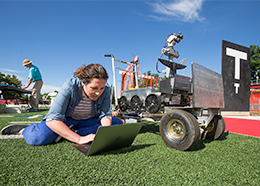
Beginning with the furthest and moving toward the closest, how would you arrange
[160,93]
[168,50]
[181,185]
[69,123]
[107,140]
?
[168,50], [160,93], [69,123], [107,140], [181,185]

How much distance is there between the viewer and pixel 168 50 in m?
3.49

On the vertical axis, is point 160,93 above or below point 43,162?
above

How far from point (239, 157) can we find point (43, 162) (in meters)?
2.13

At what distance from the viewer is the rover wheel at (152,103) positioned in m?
2.75

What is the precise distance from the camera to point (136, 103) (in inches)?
129

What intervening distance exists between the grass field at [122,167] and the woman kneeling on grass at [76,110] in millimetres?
159

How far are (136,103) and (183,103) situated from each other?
39.5 inches

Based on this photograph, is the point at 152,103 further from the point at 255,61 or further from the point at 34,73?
the point at 255,61

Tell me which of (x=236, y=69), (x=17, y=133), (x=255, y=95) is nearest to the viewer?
(x=17, y=133)

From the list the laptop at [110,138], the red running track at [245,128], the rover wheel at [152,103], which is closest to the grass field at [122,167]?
the laptop at [110,138]

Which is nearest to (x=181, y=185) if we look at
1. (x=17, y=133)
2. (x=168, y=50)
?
(x=17, y=133)

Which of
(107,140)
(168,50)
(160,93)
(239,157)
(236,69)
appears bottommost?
(239,157)

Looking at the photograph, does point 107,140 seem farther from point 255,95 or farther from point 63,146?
point 255,95

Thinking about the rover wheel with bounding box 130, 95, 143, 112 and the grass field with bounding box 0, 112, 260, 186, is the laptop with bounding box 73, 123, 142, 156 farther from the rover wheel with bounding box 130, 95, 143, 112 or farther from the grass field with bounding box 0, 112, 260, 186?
the rover wheel with bounding box 130, 95, 143, 112
